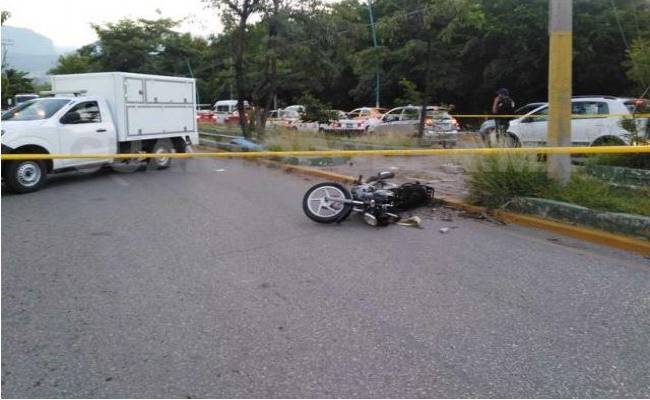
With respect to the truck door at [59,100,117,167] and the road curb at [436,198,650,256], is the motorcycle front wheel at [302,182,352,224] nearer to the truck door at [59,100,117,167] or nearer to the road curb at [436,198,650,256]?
the road curb at [436,198,650,256]

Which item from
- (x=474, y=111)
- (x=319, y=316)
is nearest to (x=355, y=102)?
(x=474, y=111)

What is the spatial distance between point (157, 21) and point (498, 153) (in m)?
41.2

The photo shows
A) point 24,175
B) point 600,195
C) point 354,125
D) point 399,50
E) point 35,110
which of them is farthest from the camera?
point 399,50

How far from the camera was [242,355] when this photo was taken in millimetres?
3818

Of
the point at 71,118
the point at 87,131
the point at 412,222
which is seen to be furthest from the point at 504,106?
the point at 71,118

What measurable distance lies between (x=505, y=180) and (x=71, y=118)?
8.56 metres

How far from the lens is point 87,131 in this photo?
12.1 metres

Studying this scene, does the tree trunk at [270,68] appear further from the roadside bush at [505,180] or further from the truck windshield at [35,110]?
the roadside bush at [505,180]

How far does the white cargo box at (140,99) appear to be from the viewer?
1312 cm

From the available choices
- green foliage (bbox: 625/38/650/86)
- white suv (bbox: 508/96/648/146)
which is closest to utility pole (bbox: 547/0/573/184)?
green foliage (bbox: 625/38/650/86)

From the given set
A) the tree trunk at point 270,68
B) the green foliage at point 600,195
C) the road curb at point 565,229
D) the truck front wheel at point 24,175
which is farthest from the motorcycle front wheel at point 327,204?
the tree trunk at point 270,68

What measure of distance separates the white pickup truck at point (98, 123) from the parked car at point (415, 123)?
307 inches

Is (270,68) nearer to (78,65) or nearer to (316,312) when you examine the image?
(316,312)

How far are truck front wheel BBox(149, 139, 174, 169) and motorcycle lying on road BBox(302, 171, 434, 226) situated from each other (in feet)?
25.1
